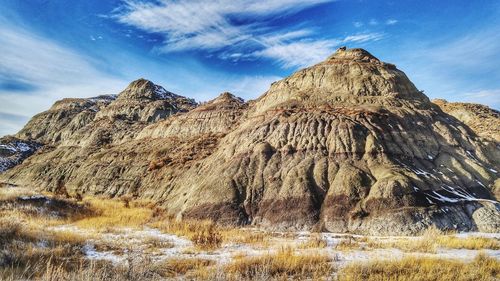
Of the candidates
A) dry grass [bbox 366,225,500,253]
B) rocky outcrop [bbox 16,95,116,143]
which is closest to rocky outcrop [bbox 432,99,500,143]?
dry grass [bbox 366,225,500,253]

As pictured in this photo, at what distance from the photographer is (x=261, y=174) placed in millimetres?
29641

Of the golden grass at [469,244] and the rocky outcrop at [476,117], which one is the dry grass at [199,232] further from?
the rocky outcrop at [476,117]

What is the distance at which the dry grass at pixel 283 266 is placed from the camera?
10.5 m

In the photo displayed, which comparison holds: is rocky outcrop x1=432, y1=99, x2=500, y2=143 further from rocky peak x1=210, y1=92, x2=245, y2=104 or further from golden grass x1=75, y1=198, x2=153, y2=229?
golden grass x1=75, y1=198, x2=153, y2=229

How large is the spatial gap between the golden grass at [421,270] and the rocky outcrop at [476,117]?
45017mm

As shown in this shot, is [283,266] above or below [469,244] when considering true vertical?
below

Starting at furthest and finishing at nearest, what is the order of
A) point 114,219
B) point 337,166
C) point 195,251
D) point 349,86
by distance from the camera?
point 349,86 < point 337,166 < point 114,219 < point 195,251

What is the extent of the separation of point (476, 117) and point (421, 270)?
6537 cm

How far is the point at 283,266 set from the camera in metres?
11.3

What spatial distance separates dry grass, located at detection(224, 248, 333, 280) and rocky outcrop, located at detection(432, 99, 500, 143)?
4773cm

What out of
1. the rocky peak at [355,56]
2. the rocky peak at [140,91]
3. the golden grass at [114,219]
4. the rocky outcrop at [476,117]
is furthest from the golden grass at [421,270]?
the rocky peak at [140,91]

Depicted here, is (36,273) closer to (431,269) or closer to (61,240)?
(61,240)

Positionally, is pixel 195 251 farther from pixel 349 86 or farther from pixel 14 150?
pixel 14 150

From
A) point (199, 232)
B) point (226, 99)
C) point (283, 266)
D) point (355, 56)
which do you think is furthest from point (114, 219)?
point (226, 99)
